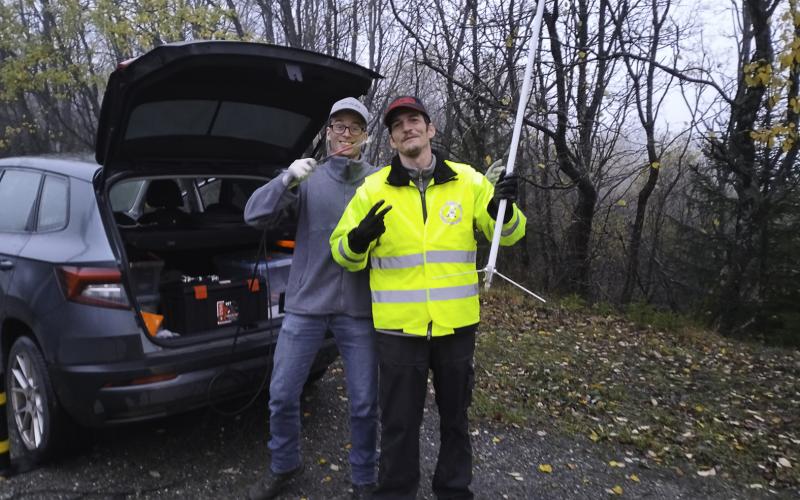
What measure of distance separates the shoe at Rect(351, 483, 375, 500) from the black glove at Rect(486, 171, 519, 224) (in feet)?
4.73

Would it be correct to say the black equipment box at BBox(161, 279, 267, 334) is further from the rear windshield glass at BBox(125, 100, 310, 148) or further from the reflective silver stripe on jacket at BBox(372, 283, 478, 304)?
the reflective silver stripe on jacket at BBox(372, 283, 478, 304)

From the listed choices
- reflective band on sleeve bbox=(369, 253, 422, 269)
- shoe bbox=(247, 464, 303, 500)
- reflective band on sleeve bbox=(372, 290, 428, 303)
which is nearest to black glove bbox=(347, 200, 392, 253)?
reflective band on sleeve bbox=(369, 253, 422, 269)

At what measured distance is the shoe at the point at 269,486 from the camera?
275cm

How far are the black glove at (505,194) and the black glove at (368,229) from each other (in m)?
0.46

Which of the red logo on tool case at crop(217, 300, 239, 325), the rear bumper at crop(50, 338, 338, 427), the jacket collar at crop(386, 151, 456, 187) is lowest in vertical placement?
the rear bumper at crop(50, 338, 338, 427)

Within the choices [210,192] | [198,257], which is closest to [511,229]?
[198,257]

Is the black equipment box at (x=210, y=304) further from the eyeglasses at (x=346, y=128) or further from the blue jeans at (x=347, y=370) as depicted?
the eyeglasses at (x=346, y=128)

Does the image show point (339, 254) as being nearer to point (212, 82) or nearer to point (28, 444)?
point (212, 82)

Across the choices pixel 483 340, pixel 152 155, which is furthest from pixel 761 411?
pixel 152 155

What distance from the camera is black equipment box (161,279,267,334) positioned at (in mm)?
3084

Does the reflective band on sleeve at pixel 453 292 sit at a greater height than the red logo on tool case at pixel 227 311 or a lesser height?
greater

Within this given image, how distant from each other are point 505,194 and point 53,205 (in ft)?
8.11

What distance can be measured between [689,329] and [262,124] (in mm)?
6036

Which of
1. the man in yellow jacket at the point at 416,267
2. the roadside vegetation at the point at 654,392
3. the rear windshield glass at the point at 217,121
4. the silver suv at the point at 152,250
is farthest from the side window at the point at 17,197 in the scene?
the roadside vegetation at the point at 654,392
